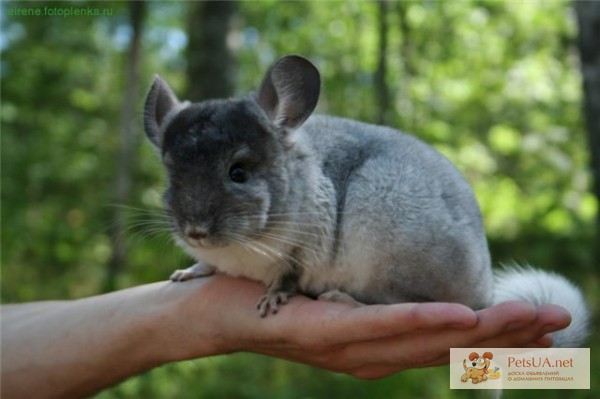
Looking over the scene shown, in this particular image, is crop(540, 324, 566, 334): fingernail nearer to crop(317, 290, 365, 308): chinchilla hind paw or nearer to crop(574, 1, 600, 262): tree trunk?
crop(317, 290, 365, 308): chinchilla hind paw

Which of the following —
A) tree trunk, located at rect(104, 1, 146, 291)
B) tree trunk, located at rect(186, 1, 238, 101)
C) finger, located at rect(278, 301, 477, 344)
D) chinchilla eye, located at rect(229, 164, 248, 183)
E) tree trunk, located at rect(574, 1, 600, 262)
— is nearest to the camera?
finger, located at rect(278, 301, 477, 344)

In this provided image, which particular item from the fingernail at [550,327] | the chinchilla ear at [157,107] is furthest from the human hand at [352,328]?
the chinchilla ear at [157,107]

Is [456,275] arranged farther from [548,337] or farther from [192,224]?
[192,224]

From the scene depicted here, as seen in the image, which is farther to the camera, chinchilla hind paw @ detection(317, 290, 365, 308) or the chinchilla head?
chinchilla hind paw @ detection(317, 290, 365, 308)

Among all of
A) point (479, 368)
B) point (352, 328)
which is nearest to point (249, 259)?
point (352, 328)

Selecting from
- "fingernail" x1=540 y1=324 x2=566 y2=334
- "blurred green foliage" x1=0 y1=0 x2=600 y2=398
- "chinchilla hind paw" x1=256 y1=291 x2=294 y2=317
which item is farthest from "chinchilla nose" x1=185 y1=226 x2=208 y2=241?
"blurred green foliage" x1=0 y1=0 x2=600 y2=398

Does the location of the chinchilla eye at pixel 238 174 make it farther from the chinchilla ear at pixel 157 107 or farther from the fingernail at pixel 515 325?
the fingernail at pixel 515 325
